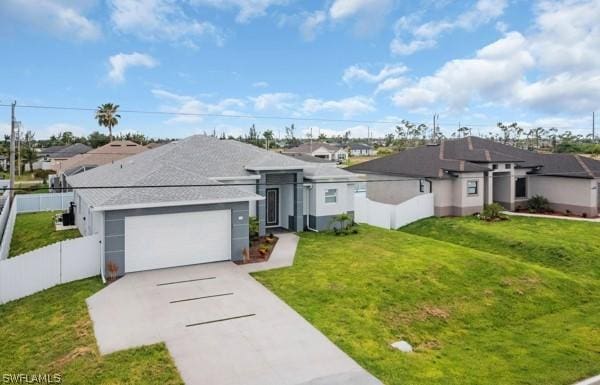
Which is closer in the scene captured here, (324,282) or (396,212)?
(324,282)

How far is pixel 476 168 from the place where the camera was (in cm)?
2642

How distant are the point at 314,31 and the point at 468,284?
20.4 meters

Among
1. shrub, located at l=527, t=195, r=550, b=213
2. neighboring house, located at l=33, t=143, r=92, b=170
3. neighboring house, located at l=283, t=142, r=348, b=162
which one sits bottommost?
shrub, located at l=527, t=195, r=550, b=213

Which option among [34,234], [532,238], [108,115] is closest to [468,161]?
[532,238]

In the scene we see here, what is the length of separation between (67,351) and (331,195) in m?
14.6

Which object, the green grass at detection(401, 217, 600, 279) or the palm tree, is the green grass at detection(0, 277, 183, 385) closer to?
the green grass at detection(401, 217, 600, 279)

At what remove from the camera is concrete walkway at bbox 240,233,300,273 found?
50.1 feet

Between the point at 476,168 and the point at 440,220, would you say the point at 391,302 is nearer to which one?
the point at 440,220

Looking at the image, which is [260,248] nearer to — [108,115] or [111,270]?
[111,270]

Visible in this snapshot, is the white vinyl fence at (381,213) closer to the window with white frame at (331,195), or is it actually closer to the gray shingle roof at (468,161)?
the window with white frame at (331,195)

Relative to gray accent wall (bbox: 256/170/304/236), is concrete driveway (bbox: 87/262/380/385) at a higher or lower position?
lower

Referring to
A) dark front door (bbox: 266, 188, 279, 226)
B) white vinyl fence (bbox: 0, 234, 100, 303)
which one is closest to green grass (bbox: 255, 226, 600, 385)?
dark front door (bbox: 266, 188, 279, 226)

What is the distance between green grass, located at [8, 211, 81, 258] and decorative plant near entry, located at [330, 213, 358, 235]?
12.8 meters

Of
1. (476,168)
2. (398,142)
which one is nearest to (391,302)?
(476,168)
